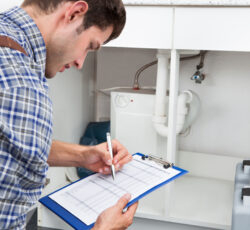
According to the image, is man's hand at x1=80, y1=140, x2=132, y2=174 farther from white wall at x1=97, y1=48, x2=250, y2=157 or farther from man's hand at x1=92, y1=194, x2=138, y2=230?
white wall at x1=97, y1=48, x2=250, y2=157

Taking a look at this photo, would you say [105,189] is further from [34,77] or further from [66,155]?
[34,77]

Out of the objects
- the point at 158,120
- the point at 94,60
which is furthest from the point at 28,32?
the point at 94,60

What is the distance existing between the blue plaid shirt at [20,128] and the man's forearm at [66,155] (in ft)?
1.26

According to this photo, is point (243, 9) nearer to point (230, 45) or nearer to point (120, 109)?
point (230, 45)

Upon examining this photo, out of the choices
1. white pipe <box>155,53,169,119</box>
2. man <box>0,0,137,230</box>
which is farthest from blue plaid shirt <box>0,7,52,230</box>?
white pipe <box>155,53,169,119</box>

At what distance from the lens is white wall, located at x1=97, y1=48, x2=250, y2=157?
1.62 m

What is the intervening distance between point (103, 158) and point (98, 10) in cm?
40

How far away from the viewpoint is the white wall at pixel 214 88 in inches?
63.7

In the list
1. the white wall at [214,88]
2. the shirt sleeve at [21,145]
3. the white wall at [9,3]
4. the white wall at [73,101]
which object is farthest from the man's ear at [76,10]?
the white wall at [214,88]

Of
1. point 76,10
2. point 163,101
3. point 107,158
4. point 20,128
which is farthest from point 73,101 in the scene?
point 20,128

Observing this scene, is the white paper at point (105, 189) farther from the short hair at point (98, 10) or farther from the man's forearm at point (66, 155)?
the short hair at point (98, 10)

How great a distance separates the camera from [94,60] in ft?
5.82

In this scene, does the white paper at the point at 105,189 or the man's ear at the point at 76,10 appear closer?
the man's ear at the point at 76,10

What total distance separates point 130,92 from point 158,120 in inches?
7.5
